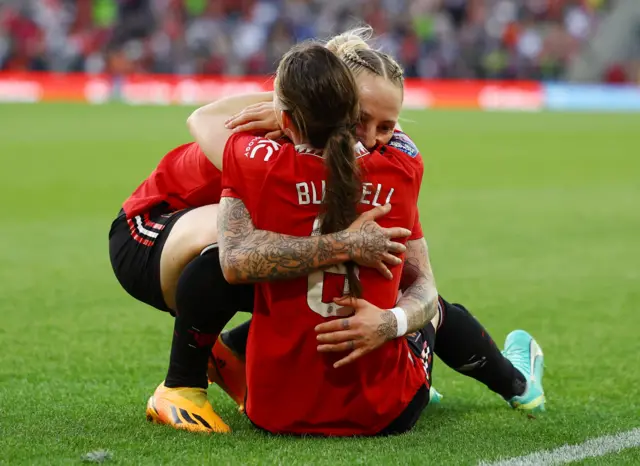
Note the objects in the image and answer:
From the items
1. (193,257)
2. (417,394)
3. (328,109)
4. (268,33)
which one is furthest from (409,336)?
(268,33)

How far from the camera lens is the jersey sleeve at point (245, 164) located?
10.1 feet

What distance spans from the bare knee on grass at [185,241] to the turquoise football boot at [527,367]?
126 centimetres

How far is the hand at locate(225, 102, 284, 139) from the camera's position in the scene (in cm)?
327

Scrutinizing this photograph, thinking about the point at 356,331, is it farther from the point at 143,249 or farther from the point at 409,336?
the point at 143,249

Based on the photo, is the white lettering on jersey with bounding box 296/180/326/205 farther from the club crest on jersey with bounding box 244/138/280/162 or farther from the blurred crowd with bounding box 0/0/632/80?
the blurred crowd with bounding box 0/0/632/80

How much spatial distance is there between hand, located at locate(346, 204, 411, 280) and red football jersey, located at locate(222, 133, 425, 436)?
34 mm

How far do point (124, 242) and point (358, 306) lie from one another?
1.05 meters

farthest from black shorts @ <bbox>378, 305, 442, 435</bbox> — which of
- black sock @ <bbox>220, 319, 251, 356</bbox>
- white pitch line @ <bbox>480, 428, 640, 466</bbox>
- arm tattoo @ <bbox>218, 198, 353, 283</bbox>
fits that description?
black sock @ <bbox>220, 319, 251, 356</bbox>

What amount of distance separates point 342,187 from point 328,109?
219 millimetres

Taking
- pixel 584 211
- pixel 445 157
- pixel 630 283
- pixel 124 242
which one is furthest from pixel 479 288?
pixel 445 157

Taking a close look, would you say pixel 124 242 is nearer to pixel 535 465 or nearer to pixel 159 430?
pixel 159 430

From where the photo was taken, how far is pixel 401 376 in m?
3.32

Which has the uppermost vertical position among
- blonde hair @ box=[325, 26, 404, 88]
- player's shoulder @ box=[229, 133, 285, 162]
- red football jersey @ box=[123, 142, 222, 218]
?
blonde hair @ box=[325, 26, 404, 88]

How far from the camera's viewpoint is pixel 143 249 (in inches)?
147
